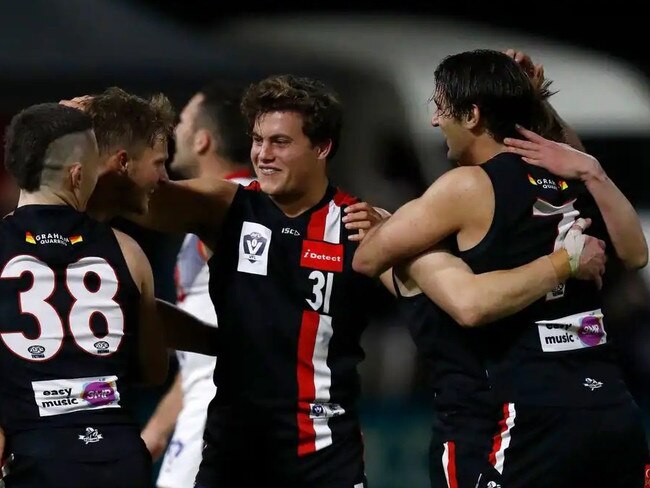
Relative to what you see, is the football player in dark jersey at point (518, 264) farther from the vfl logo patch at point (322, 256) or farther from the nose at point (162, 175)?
the nose at point (162, 175)

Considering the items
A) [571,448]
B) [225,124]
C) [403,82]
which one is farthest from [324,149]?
[403,82]

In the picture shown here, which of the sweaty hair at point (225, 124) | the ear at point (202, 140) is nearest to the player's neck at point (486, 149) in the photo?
the sweaty hair at point (225, 124)

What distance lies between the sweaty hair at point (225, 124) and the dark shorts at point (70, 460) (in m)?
1.94

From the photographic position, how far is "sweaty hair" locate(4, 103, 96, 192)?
326cm

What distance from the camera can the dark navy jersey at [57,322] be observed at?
3.15m

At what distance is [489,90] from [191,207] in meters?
0.98

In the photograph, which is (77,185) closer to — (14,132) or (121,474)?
(14,132)

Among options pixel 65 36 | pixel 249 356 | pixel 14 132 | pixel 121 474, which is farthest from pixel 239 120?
pixel 65 36

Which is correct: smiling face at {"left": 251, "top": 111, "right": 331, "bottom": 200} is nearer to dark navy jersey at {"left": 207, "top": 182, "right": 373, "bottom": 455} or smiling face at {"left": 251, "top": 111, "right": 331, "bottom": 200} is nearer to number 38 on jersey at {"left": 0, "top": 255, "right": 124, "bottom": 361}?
dark navy jersey at {"left": 207, "top": 182, "right": 373, "bottom": 455}

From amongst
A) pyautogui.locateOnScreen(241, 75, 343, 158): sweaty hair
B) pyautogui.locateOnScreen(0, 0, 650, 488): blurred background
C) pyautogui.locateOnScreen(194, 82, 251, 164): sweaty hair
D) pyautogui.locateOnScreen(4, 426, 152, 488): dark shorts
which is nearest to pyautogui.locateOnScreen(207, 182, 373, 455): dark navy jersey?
pyautogui.locateOnScreen(241, 75, 343, 158): sweaty hair

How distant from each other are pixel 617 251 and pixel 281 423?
109 cm

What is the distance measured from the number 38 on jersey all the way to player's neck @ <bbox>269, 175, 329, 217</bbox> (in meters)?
0.82

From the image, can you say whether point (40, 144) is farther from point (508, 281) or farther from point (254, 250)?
point (508, 281)

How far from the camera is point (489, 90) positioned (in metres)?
3.47
